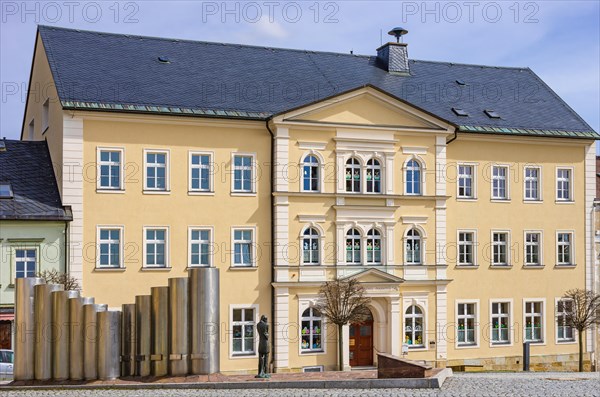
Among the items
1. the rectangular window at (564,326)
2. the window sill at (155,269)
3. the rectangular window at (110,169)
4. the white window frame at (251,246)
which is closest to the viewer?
the rectangular window at (110,169)

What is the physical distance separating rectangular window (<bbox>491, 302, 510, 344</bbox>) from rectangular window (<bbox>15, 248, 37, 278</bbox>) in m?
18.3

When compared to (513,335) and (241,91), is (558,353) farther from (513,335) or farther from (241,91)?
(241,91)

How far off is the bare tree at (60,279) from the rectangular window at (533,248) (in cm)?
1846

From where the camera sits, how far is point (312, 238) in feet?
126

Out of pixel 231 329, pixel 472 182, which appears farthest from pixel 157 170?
pixel 472 182

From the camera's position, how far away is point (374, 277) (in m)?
38.7

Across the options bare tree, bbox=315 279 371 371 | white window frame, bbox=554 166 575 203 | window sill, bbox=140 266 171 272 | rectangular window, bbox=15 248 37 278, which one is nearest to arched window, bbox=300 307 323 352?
bare tree, bbox=315 279 371 371

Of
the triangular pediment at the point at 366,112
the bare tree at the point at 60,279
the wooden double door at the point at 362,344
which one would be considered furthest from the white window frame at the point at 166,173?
the wooden double door at the point at 362,344

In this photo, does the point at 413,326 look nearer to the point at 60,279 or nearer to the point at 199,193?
the point at 199,193

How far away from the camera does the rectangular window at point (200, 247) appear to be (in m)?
36.9

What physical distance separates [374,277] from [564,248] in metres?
9.42

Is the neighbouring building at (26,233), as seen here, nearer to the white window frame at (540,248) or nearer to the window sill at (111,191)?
the window sill at (111,191)

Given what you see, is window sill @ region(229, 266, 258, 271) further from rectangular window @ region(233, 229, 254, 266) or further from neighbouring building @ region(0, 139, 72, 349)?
neighbouring building @ region(0, 139, 72, 349)

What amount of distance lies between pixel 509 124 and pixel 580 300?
761cm
